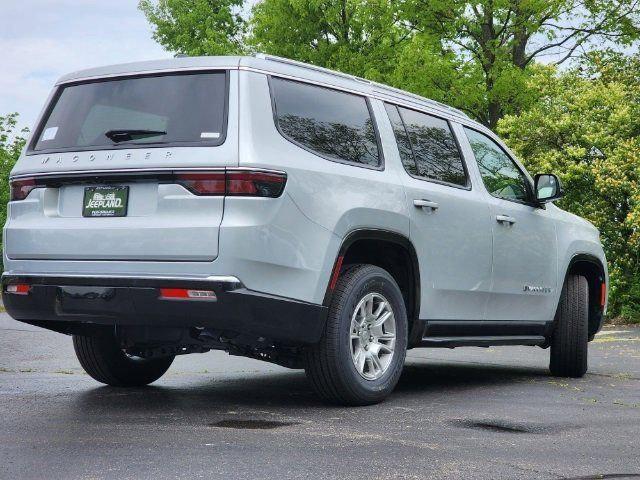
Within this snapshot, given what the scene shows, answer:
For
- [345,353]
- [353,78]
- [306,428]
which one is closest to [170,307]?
[306,428]

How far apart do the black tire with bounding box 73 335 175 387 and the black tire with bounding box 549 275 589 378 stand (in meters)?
3.22

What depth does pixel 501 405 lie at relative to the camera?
21.4 feet

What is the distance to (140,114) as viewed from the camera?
586cm

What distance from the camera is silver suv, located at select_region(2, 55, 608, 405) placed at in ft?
17.9

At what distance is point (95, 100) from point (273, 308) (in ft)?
5.63

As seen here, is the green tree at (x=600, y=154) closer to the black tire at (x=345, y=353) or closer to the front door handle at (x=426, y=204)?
the front door handle at (x=426, y=204)

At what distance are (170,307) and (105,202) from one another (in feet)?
2.41

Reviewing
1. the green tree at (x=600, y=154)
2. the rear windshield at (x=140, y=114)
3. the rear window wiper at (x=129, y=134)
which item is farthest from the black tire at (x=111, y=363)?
the green tree at (x=600, y=154)

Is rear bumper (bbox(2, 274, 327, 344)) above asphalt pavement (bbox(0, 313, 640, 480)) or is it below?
above

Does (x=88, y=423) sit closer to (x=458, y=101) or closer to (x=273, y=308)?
(x=273, y=308)

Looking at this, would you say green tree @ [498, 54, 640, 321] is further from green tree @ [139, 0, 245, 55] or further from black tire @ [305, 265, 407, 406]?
green tree @ [139, 0, 245, 55]

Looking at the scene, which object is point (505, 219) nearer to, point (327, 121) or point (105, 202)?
point (327, 121)

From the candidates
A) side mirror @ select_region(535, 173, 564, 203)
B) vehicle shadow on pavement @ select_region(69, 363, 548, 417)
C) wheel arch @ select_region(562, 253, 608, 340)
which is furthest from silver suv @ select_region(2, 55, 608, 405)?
wheel arch @ select_region(562, 253, 608, 340)

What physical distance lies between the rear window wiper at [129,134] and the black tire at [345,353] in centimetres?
139
